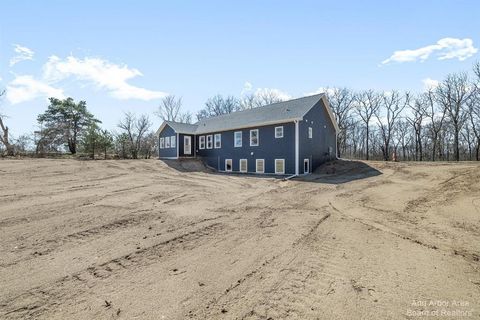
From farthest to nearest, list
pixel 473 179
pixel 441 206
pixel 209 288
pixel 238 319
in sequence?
1. pixel 473 179
2. pixel 441 206
3. pixel 209 288
4. pixel 238 319

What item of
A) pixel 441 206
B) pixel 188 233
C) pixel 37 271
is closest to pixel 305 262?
pixel 188 233

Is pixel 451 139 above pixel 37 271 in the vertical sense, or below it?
above

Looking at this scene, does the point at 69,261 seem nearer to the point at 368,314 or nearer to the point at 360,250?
the point at 368,314

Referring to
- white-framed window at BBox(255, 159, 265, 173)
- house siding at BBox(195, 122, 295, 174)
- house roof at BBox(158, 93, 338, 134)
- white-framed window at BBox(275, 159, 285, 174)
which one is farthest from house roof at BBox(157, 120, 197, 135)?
white-framed window at BBox(275, 159, 285, 174)

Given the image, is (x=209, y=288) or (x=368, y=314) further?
(x=209, y=288)

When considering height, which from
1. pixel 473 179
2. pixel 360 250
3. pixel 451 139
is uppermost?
pixel 451 139

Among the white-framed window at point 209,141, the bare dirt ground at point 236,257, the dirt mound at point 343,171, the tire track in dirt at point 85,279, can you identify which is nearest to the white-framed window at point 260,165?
the dirt mound at point 343,171

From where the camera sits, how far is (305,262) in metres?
4.38

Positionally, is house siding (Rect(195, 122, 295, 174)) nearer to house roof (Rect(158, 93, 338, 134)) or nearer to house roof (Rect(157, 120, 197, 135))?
house roof (Rect(158, 93, 338, 134))

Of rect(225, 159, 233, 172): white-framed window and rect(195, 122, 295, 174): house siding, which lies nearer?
rect(195, 122, 295, 174): house siding

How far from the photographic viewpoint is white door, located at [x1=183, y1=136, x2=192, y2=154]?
2712cm

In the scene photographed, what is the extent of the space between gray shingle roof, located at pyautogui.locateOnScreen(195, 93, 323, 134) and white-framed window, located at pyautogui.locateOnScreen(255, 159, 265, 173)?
3.05 m

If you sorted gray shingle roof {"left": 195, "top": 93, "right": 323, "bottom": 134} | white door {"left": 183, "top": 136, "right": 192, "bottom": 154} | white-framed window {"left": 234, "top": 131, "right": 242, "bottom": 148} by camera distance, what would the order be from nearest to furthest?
gray shingle roof {"left": 195, "top": 93, "right": 323, "bottom": 134} → white-framed window {"left": 234, "top": 131, "right": 242, "bottom": 148} → white door {"left": 183, "top": 136, "right": 192, "bottom": 154}

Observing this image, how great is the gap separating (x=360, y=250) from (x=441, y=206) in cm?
545
